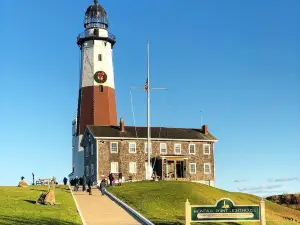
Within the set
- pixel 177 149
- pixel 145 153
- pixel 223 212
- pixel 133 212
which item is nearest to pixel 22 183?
pixel 145 153

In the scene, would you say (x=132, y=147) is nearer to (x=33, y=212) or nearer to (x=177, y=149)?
(x=177, y=149)

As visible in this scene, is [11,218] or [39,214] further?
[39,214]

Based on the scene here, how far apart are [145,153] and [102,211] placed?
3217 cm

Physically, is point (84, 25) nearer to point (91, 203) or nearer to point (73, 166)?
point (73, 166)

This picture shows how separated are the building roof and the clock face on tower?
902 centimetres

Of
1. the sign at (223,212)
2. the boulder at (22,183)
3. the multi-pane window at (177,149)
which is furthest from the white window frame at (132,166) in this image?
the sign at (223,212)

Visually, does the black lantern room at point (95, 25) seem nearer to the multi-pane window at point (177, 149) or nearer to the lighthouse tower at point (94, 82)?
the lighthouse tower at point (94, 82)

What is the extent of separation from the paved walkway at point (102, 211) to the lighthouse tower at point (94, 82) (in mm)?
29619

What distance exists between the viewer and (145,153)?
214 ft

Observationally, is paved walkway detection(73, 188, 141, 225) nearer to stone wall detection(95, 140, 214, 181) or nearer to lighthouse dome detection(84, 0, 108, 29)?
stone wall detection(95, 140, 214, 181)

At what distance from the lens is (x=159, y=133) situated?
6688 cm

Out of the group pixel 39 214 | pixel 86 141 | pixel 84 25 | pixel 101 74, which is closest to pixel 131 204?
pixel 39 214

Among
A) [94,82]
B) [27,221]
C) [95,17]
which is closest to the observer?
[27,221]

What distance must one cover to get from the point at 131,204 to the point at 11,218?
10.5 metres
